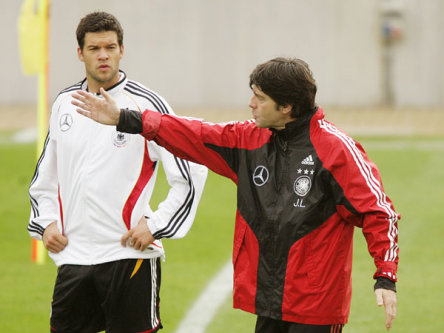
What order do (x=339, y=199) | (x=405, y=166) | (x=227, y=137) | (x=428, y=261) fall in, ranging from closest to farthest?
(x=339, y=199) < (x=227, y=137) < (x=428, y=261) < (x=405, y=166)

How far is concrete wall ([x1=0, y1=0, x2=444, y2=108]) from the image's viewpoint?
22094mm

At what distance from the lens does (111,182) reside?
477 centimetres

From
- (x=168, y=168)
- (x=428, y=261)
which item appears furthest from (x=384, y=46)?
(x=168, y=168)

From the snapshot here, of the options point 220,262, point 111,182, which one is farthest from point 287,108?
point 220,262

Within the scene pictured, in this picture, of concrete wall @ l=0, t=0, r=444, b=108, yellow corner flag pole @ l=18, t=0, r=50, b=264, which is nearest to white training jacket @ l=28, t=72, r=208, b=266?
yellow corner flag pole @ l=18, t=0, r=50, b=264

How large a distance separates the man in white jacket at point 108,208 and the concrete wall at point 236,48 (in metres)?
17.4

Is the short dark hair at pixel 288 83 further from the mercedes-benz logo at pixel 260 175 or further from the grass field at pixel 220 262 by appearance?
the grass field at pixel 220 262

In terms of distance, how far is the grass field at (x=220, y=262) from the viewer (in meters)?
7.07

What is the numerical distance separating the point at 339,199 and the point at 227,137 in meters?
0.62

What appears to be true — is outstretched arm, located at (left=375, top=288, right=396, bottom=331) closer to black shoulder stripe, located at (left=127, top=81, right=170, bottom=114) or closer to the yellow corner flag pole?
black shoulder stripe, located at (left=127, top=81, right=170, bottom=114)

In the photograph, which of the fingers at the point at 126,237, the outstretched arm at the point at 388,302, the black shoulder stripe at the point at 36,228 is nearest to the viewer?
the outstretched arm at the point at 388,302

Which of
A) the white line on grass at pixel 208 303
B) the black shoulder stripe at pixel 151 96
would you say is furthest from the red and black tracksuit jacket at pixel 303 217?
the white line on grass at pixel 208 303

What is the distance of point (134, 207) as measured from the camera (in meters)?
4.81

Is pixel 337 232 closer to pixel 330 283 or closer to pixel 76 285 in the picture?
pixel 330 283
